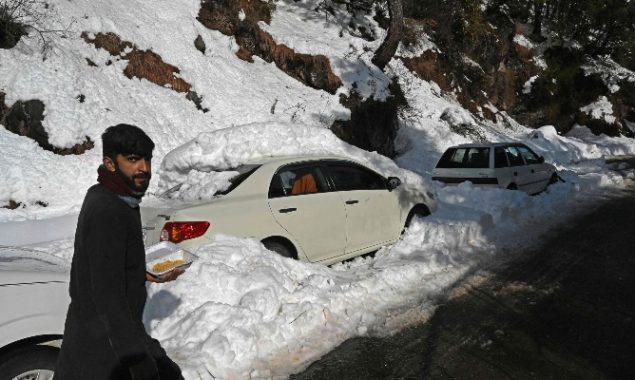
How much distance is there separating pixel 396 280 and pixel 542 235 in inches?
160

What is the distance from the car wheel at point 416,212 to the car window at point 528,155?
5.00 metres

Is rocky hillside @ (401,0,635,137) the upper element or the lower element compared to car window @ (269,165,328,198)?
upper

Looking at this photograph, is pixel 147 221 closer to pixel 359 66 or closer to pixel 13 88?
pixel 13 88

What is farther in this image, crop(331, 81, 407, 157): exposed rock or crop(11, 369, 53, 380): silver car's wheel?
crop(331, 81, 407, 157): exposed rock

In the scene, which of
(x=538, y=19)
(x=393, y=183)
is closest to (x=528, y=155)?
(x=393, y=183)

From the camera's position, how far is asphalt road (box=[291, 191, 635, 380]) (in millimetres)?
4016

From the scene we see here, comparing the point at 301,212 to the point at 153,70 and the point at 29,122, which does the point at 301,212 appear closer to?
the point at 29,122

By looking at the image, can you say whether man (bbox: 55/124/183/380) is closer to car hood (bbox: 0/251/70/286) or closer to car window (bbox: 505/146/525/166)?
car hood (bbox: 0/251/70/286)

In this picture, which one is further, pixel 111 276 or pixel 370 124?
pixel 370 124

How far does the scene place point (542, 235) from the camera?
862 centimetres

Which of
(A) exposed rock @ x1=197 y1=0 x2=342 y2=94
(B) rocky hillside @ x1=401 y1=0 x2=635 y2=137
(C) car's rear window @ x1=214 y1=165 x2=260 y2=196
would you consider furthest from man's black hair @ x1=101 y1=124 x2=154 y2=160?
(B) rocky hillside @ x1=401 y1=0 x2=635 y2=137

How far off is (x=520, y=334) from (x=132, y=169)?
13.5ft

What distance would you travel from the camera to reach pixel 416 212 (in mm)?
8242

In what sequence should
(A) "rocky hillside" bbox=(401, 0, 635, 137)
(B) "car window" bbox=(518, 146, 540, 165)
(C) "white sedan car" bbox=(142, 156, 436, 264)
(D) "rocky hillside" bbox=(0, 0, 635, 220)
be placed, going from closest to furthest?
(C) "white sedan car" bbox=(142, 156, 436, 264) → (D) "rocky hillside" bbox=(0, 0, 635, 220) → (B) "car window" bbox=(518, 146, 540, 165) → (A) "rocky hillside" bbox=(401, 0, 635, 137)
